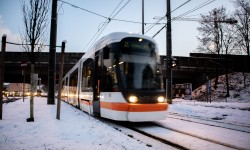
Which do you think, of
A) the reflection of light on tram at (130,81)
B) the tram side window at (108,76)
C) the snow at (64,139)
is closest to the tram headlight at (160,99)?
the reflection of light on tram at (130,81)

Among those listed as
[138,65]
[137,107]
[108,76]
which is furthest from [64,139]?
[138,65]

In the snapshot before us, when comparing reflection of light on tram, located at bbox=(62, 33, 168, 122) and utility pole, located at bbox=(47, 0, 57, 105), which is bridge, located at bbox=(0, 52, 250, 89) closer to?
utility pole, located at bbox=(47, 0, 57, 105)

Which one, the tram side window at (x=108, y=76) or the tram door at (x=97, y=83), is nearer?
the tram side window at (x=108, y=76)

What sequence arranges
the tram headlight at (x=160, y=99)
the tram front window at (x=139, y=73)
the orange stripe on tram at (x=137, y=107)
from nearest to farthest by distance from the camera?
the orange stripe on tram at (x=137, y=107) → the tram front window at (x=139, y=73) → the tram headlight at (x=160, y=99)

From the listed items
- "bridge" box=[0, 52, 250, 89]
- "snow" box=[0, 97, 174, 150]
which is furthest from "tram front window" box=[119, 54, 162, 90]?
"bridge" box=[0, 52, 250, 89]

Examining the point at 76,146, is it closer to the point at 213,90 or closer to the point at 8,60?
the point at 213,90

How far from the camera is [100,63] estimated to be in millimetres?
10031

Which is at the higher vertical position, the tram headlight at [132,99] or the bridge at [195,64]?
the bridge at [195,64]

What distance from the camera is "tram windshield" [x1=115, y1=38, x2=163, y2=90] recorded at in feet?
27.8

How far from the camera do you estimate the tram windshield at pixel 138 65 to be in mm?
8461

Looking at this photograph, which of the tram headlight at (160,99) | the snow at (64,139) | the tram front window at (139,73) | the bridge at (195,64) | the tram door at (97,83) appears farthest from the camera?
the bridge at (195,64)

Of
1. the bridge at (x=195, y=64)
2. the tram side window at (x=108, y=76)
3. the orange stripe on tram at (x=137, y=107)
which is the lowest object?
the orange stripe on tram at (x=137, y=107)

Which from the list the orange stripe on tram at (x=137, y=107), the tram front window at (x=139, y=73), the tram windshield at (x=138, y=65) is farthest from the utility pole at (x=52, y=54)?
the tram front window at (x=139, y=73)

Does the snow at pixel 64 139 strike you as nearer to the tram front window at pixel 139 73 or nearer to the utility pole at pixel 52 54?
the tram front window at pixel 139 73
